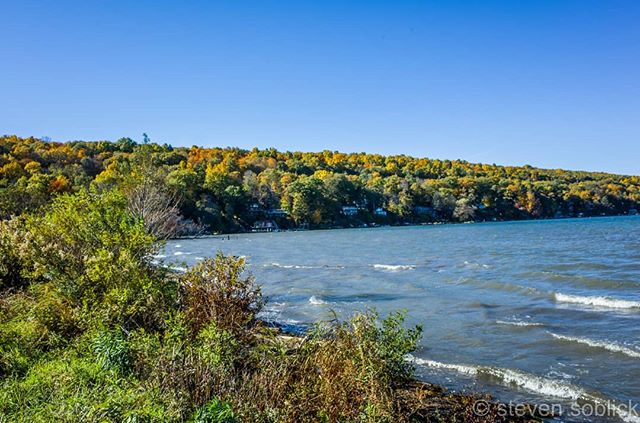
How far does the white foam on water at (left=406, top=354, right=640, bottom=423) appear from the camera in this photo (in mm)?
8975

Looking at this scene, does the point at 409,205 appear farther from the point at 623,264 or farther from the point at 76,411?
the point at 76,411

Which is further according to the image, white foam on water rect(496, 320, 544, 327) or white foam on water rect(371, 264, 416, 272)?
white foam on water rect(371, 264, 416, 272)

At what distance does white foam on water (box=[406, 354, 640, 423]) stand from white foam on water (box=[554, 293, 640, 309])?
391 inches

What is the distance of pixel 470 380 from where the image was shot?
35.2 feet

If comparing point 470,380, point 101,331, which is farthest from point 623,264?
point 101,331

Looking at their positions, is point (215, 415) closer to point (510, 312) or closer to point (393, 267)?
point (510, 312)

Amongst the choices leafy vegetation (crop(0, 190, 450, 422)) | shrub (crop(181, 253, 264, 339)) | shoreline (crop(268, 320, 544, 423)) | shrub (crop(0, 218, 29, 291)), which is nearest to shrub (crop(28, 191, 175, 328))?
leafy vegetation (crop(0, 190, 450, 422))

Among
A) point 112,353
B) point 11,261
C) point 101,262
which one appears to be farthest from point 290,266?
point 112,353

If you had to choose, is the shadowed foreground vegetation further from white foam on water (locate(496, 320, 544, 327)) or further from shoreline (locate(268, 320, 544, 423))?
white foam on water (locate(496, 320, 544, 327))

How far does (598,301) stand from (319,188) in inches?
4547

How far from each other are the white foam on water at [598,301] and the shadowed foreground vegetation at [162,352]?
12551 millimetres

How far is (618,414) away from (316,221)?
123 m

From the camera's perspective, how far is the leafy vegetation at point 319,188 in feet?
359

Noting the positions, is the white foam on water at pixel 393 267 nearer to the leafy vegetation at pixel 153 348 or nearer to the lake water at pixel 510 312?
the lake water at pixel 510 312
